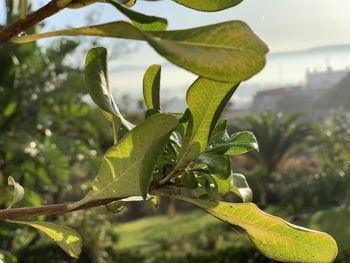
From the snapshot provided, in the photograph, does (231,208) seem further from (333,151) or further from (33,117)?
(333,151)

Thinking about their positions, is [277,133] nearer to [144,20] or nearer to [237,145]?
[237,145]

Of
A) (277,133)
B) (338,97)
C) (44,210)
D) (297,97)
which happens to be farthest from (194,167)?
(297,97)

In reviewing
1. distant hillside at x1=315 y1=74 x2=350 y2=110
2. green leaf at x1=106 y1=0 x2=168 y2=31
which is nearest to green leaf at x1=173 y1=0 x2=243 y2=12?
green leaf at x1=106 y1=0 x2=168 y2=31

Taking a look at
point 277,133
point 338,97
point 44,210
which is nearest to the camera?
point 44,210

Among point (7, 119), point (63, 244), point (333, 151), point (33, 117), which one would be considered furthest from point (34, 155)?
point (333, 151)

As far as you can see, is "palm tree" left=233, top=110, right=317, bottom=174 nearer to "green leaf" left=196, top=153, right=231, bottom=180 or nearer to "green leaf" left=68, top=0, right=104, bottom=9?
"green leaf" left=196, top=153, right=231, bottom=180

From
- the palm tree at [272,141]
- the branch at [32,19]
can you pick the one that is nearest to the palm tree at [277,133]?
the palm tree at [272,141]

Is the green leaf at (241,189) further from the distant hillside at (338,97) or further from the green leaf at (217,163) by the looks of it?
the distant hillside at (338,97)
